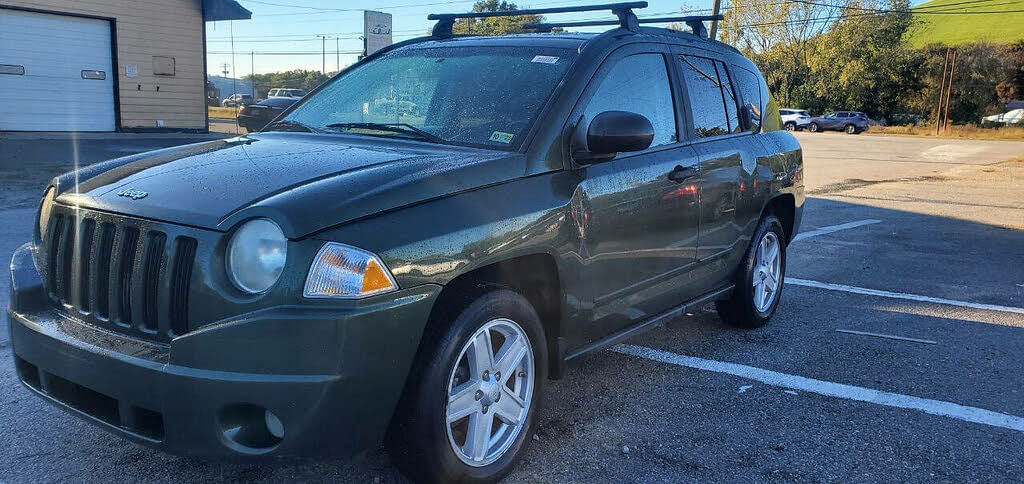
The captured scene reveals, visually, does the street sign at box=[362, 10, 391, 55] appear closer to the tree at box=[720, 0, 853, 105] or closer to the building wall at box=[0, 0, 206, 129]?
the building wall at box=[0, 0, 206, 129]

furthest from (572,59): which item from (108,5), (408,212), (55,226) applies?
(108,5)

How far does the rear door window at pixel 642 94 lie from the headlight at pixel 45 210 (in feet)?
7.25

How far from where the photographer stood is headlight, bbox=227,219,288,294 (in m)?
2.48

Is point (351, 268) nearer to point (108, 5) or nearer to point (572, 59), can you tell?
point (572, 59)

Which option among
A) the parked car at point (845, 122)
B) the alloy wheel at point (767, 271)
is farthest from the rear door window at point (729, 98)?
the parked car at point (845, 122)

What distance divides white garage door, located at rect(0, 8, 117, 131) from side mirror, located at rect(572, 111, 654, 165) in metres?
20.6

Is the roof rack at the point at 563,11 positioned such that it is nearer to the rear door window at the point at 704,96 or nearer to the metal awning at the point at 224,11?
the rear door window at the point at 704,96

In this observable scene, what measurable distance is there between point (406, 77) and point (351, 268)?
183cm

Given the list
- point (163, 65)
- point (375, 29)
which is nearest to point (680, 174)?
point (375, 29)

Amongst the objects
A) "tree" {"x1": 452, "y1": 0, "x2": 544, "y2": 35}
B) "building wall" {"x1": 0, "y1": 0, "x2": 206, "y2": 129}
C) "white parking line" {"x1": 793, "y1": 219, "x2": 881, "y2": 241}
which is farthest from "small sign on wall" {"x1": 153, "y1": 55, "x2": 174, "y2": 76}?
"white parking line" {"x1": 793, "y1": 219, "x2": 881, "y2": 241}

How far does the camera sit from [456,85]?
3.83 metres

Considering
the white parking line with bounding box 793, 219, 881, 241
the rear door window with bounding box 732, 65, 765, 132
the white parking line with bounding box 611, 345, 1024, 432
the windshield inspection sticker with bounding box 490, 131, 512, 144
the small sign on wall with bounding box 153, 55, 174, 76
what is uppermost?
the small sign on wall with bounding box 153, 55, 174, 76

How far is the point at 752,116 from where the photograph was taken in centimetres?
526

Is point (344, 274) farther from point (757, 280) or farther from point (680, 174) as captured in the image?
point (757, 280)
